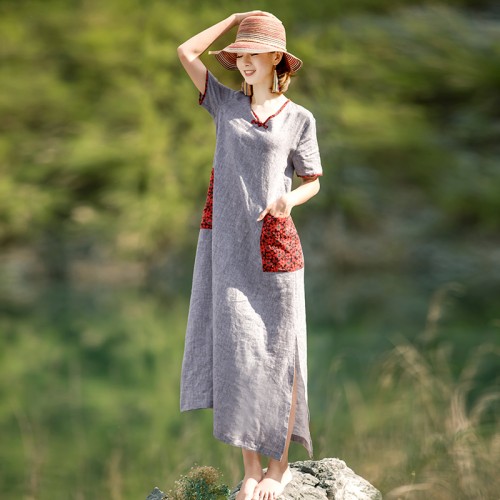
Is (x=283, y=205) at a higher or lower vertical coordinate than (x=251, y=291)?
higher

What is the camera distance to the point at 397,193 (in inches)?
392

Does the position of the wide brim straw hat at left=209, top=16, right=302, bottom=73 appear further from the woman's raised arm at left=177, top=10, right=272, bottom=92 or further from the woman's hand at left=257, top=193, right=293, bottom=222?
the woman's hand at left=257, top=193, right=293, bottom=222

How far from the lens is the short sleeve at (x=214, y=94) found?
1.91 meters

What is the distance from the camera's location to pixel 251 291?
1847 mm

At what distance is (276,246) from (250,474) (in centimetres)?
47

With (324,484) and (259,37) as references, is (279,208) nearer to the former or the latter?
(259,37)

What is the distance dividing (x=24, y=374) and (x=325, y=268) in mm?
4718

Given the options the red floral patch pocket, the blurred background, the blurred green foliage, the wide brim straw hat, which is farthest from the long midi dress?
the blurred green foliage

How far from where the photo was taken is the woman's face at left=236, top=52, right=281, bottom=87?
186 cm

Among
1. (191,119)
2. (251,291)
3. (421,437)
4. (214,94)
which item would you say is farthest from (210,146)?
(251,291)

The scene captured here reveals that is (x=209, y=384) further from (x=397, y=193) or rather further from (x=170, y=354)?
(x=397, y=193)

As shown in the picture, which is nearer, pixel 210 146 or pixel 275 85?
pixel 275 85

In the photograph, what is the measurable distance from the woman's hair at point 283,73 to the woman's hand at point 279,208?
0.25m

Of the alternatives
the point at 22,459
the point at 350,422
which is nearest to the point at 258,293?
the point at 350,422
